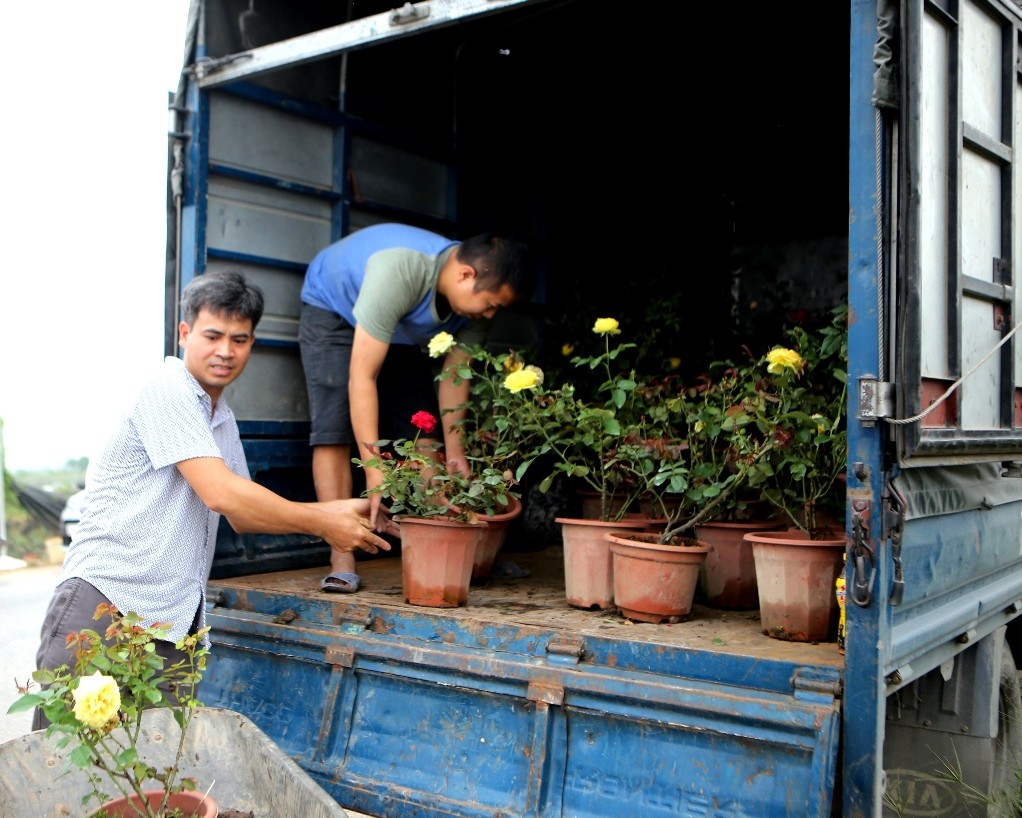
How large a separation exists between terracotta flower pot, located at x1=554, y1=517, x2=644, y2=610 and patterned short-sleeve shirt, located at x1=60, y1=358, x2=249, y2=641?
120 centimetres

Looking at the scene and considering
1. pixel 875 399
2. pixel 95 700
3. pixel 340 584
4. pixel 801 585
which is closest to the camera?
pixel 95 700

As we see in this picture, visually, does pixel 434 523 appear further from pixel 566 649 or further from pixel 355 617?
pixel 566 649

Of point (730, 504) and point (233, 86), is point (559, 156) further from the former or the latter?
point (730, 504)

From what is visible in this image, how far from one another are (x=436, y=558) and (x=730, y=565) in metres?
1.00

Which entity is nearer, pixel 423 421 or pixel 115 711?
→ pixel 115 711

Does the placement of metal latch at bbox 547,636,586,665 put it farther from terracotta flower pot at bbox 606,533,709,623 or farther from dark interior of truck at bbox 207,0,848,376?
dark interior of truck at bbox 207,0,848,376

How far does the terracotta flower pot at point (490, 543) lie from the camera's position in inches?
148

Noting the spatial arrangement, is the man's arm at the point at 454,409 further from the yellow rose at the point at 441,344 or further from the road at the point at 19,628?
the road at the point at 19,628

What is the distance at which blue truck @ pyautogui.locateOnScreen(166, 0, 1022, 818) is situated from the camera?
2.32 meters

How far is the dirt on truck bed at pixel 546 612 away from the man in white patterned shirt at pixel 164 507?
22.9 inches

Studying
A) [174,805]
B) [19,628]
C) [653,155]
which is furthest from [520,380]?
[19,628]

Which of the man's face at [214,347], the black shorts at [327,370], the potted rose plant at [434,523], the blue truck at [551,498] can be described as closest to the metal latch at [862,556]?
the blue truck at [551,498]

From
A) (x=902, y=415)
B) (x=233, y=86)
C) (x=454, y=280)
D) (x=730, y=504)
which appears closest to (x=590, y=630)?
(x=730, y=504)

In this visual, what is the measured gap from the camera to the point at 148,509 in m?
2.70
